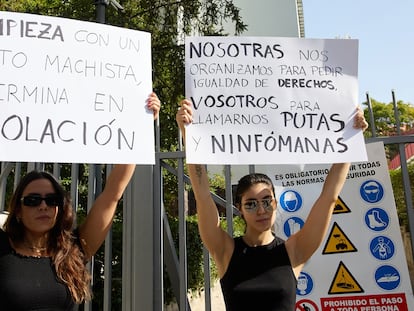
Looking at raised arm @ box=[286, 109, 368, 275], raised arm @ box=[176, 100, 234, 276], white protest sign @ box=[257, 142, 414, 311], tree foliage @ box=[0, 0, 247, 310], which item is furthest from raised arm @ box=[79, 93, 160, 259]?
tree foliage @ box=[0, 0, 247, 310]

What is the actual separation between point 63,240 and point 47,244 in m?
0.08

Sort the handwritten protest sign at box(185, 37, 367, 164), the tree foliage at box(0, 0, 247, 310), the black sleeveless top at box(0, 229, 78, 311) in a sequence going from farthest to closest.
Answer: the tree foliage at box(0, 0, 247, 310) < the handwritten protest sign at box(185, 37, 367, 164) < the black sleeveless top at box(0, 229, 78, 311)

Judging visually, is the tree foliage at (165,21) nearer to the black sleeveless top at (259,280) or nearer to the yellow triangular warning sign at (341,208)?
the yellow triangular warning sign at (341,208)

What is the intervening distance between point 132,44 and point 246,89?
72 cm

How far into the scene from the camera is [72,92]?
99.2 inches

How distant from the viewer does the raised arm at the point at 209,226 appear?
2342mm

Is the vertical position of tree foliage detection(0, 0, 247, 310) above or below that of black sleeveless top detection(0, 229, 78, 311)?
above

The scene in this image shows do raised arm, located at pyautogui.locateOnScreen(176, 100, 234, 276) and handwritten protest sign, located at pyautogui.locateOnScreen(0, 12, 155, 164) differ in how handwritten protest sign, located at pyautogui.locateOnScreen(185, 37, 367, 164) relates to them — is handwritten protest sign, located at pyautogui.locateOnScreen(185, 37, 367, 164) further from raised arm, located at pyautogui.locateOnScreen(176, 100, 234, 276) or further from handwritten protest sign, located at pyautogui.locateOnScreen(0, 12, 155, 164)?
handwritten protest sign, located at pyautogui.locateOnScreen(0, 12, 155, 164)

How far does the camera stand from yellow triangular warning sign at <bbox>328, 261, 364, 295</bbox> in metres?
2.97

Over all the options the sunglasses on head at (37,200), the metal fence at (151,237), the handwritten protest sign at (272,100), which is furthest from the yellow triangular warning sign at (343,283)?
the sunglasses on head at (37,200)

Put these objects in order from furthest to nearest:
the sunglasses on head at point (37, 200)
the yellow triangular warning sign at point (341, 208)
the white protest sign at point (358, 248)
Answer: the yellow triangular warning sign at point (341, 208) < the white protest sign at point (358, 248) < the sunglasses on head at point (37, 200)

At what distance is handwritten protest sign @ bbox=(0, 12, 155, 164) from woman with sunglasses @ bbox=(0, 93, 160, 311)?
164mm

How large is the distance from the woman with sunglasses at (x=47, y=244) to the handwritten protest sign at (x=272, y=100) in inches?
22.2

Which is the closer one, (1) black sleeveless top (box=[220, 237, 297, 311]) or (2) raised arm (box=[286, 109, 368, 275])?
(1) black sleeveless top (box=[220, 237, 297, 311])
